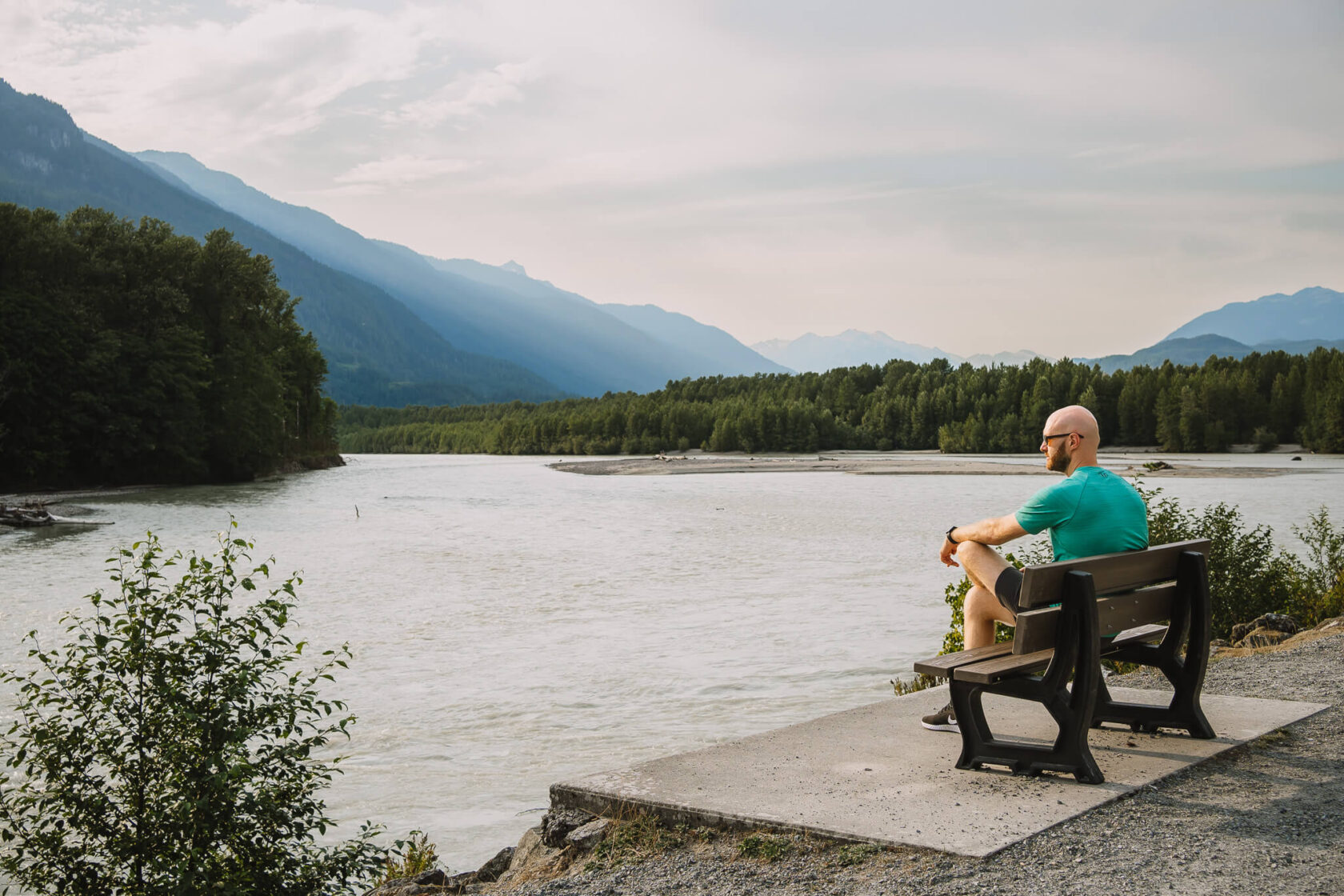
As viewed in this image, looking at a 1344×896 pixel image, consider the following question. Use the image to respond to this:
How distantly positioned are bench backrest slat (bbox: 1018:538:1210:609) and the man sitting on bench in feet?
0.49

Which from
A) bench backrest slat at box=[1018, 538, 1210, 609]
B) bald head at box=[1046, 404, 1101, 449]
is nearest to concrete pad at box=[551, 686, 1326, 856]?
bench backrest slat at box=[1018, 538, 1210, 609]

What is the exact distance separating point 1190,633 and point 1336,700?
2005 mm

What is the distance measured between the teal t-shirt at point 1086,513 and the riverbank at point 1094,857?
4.48ft

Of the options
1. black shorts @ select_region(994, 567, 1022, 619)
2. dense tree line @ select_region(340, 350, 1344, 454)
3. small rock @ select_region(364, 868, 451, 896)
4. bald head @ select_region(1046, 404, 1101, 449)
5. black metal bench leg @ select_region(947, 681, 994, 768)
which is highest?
dense tree line @ select_region(340, 350, 1344, 454)

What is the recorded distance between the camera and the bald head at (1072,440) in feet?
20.5

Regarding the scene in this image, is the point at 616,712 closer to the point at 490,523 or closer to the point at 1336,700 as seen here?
the point at 1336,700

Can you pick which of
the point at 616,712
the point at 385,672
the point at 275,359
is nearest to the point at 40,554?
the point at 385,672

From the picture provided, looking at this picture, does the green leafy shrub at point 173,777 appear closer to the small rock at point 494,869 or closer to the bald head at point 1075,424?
the small rock at point 494,869

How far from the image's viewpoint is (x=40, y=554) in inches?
1126

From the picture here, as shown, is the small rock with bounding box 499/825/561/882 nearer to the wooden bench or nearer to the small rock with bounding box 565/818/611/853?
the small rock with bounding box 565/818/611/853

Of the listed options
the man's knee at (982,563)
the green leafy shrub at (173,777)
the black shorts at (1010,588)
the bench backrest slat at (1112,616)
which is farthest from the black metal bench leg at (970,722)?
the green leafy shrub at (173,777)

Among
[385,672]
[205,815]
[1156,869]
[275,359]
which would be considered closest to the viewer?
[1156,869]

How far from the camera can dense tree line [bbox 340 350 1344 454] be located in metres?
117

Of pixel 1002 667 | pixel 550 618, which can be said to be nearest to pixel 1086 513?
pixel 1002 667
